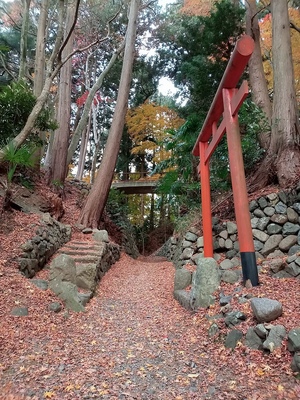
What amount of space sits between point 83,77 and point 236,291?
48.7 ft

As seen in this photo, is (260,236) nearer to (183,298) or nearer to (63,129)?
(183,298)

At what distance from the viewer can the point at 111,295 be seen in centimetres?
462

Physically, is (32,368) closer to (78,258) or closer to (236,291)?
(236,291)

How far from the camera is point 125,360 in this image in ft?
8.18

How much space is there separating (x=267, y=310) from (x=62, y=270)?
278cm

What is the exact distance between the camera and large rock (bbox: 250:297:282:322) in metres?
2.48

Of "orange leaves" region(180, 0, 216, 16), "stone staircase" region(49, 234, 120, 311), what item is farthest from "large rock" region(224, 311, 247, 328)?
"orange leaves" region(180, 0, 216, 16)

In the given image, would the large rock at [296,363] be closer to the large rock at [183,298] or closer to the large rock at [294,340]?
the large rock at [294,340]

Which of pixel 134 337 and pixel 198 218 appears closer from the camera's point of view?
pixel 134 337

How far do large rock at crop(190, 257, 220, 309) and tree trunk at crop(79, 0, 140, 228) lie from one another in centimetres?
423

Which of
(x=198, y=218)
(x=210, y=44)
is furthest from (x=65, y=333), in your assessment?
(x=210, y=44)

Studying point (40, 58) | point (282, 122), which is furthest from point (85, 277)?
point (40, 58)

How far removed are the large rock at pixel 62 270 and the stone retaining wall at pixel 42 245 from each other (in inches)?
15.1

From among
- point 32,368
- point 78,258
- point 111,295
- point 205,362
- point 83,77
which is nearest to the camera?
point 32,368
